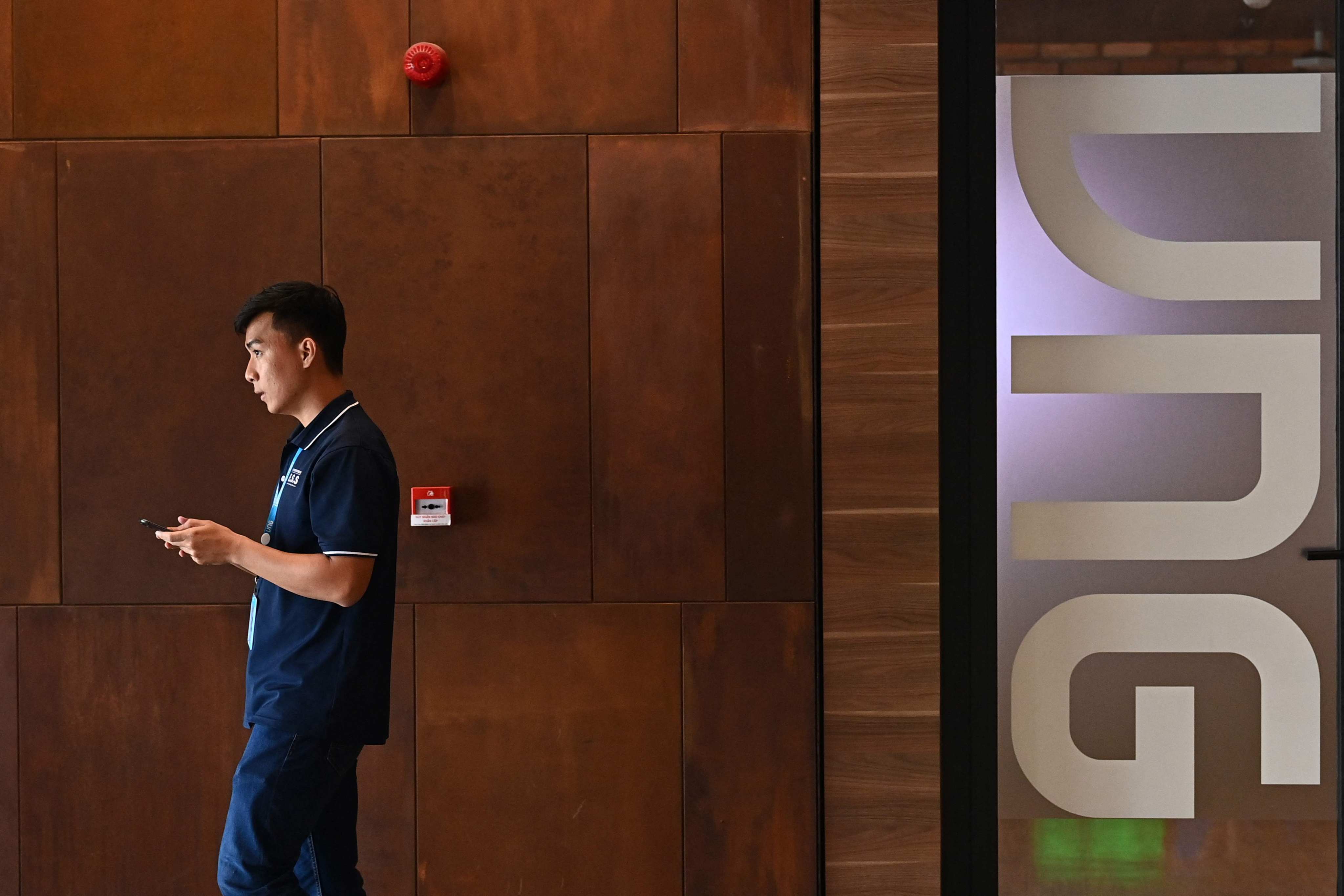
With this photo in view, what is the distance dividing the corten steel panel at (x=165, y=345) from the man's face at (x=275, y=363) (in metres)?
0.65

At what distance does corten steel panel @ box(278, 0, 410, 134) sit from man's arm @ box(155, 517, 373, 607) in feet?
4.07

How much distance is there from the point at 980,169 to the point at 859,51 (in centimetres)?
46

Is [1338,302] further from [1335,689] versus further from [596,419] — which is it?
[596,419]

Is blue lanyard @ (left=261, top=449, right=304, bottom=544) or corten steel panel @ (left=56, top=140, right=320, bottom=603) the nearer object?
blue lanyard @ (left=261, top=449, right=304, bottom=544)

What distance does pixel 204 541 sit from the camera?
6.12ft

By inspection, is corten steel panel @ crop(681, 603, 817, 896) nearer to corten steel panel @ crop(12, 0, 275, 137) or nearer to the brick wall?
the brick wall

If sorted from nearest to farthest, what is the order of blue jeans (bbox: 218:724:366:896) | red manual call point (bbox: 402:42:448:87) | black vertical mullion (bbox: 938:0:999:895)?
blue jeans (bbox: 218:724:366:896) → red manual call point (bbox: 402:42:448:87) → black vertical mullion (bbox: 938:0:999:895)

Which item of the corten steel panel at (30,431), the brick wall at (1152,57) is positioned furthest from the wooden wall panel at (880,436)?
the corten steel panel at (30,431)

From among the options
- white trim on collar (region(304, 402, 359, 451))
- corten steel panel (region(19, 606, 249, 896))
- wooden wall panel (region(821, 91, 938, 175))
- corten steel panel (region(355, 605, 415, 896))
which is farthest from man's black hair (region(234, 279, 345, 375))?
wooden wall panel (region(821, 91, 938, 175))

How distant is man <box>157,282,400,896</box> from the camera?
5.95 ft

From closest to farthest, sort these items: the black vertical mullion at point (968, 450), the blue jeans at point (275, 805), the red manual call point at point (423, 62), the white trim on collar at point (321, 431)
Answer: the blue jeans at point (275, 805), the white trim on collar at point (321, 431), the red manual call point at point (423, 62), the black vertical mullion at point (968, 450)

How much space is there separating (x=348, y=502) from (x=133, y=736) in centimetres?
132

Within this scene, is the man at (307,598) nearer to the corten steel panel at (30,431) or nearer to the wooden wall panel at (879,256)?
the corten steel panel at (30,431)

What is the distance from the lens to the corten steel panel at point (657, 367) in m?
2.56
